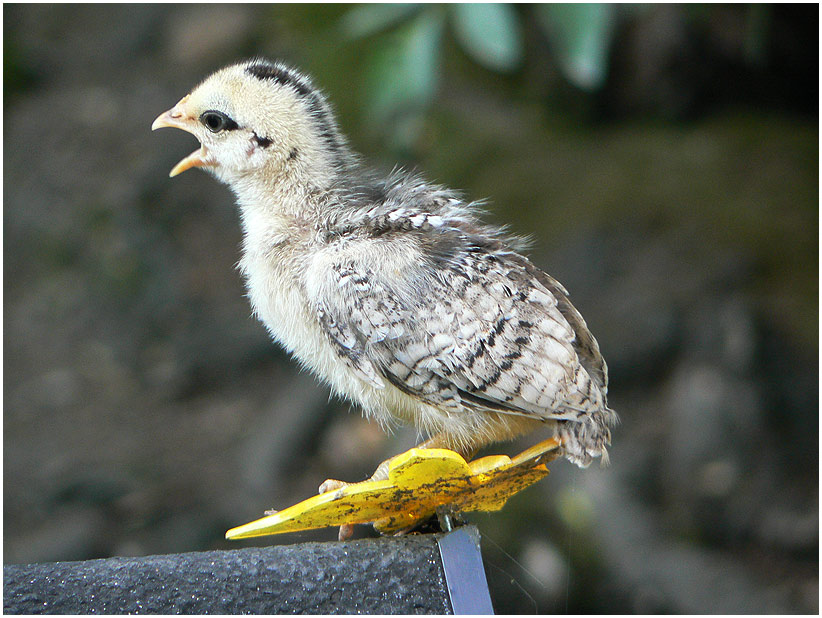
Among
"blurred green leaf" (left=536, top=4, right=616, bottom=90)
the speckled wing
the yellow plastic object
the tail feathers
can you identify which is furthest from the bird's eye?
"blurred green leaf" (left=536, top=4, right=616, bottom=90)

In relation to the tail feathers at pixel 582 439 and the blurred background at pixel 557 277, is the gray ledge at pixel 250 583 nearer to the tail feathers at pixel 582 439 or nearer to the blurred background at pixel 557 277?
the tail feathers at pixel 582 439

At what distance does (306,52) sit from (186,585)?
11.5ft

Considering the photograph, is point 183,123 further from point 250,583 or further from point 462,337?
point 250,583

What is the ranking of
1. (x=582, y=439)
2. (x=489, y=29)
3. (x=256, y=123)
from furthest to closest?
(x=489, y=29)
(x=256, y=123)
(x=582, y=439)

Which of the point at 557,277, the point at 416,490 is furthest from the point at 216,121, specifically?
the point at 557,277

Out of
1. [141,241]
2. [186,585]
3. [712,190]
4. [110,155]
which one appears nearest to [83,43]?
[110,155]

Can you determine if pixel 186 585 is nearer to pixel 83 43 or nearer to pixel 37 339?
pixel 37 339

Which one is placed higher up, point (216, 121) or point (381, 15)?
point (381, 15)

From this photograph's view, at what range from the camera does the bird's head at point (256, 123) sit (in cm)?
185

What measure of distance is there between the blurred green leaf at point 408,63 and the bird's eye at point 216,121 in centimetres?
96

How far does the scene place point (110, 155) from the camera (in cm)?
605

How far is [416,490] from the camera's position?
59.3 inches

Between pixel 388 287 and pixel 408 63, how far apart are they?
1.25 m

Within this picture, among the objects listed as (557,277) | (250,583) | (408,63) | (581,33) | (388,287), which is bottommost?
(250,583)
